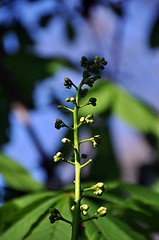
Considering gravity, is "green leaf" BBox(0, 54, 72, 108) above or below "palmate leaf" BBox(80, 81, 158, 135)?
above

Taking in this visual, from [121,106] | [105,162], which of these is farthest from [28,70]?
[105,162]

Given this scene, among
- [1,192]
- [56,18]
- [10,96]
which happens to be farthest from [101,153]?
[56,18]

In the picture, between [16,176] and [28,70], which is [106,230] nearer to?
[16,176]

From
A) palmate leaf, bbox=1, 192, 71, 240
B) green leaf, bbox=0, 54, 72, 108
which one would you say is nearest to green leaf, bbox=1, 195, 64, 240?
palmate leaf, bbox=1, 192, 71, 240

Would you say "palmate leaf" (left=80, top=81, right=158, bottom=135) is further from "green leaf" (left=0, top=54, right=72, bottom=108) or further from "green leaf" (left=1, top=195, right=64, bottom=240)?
"green leaf" (left=1, top=195, right=64, bottom=240)

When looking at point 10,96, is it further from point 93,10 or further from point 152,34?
point 152,34
